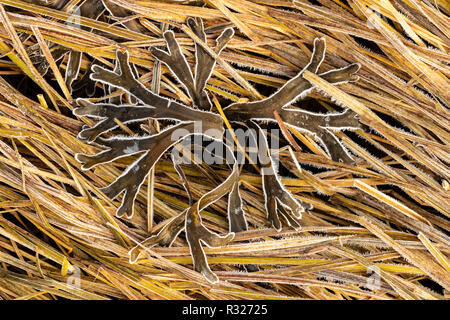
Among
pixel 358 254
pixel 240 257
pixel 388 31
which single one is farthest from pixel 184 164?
pixel 388 31

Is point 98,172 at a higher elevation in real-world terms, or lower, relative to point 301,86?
lower
